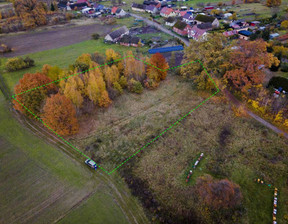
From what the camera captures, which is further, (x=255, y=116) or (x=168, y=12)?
(x=168, y=12)

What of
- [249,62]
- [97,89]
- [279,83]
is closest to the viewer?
[97,89]

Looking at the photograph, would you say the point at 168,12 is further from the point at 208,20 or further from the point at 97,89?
the point at 97,89

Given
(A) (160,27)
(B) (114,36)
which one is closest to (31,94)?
(B) (114,36)

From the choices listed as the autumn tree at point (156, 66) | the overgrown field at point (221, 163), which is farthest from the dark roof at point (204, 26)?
the overgrown field at point (221, 163)

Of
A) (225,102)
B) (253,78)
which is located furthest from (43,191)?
(253,78)

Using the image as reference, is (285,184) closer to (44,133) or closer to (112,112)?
(112,112)

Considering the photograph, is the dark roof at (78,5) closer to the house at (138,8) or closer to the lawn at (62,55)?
the house at (138,8)

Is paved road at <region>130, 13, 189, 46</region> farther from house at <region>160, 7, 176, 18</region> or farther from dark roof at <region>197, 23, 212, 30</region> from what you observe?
house at <region>160, 7, 176, 18</region>
